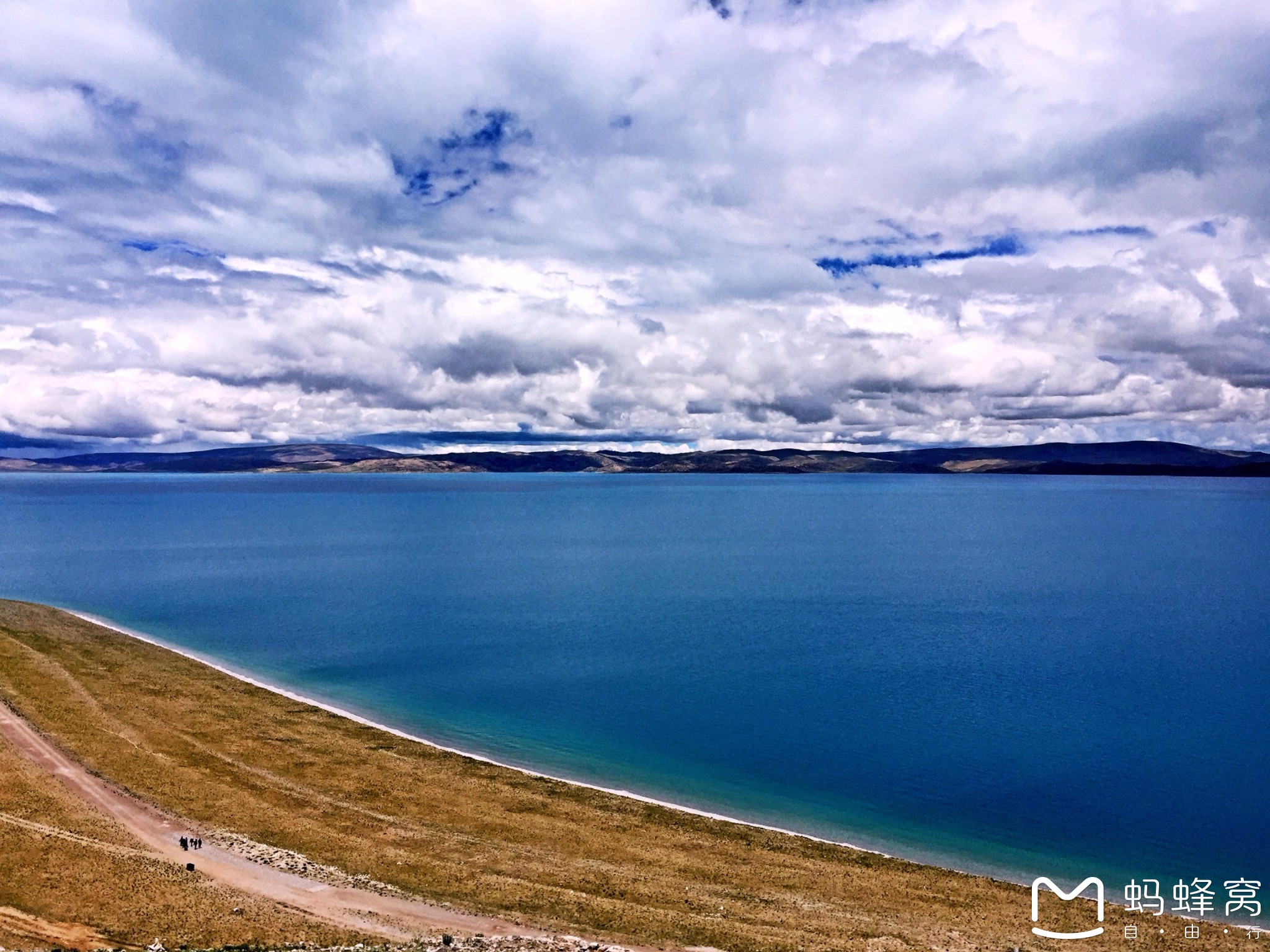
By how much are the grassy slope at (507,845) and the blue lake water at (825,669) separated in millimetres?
3762

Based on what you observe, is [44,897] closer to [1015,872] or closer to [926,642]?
[1015,872]

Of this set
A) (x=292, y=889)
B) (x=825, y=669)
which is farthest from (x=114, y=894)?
(x=825, y=669)

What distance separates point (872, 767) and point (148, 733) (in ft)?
A: 109

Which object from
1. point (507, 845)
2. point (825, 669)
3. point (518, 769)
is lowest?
point (507, 845)

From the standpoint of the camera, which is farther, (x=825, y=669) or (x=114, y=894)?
(x=825, y=669)

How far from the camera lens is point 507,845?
27766 mm

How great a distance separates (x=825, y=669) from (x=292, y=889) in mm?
38501

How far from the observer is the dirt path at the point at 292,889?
21359 mm

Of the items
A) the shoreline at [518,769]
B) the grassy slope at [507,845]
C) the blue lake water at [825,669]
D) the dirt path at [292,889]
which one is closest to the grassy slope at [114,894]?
the grassy slope at [507,845]

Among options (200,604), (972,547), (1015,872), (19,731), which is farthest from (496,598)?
(972,547)

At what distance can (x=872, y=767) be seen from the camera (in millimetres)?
37188

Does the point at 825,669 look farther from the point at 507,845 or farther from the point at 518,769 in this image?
the point at 507,845

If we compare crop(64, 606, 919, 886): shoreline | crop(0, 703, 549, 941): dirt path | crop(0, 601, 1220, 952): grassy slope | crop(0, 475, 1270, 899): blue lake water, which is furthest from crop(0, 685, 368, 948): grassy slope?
crop(0, 475, 1270, 899): blue lake water

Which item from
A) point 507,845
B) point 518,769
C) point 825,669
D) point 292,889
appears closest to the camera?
point 292,889
